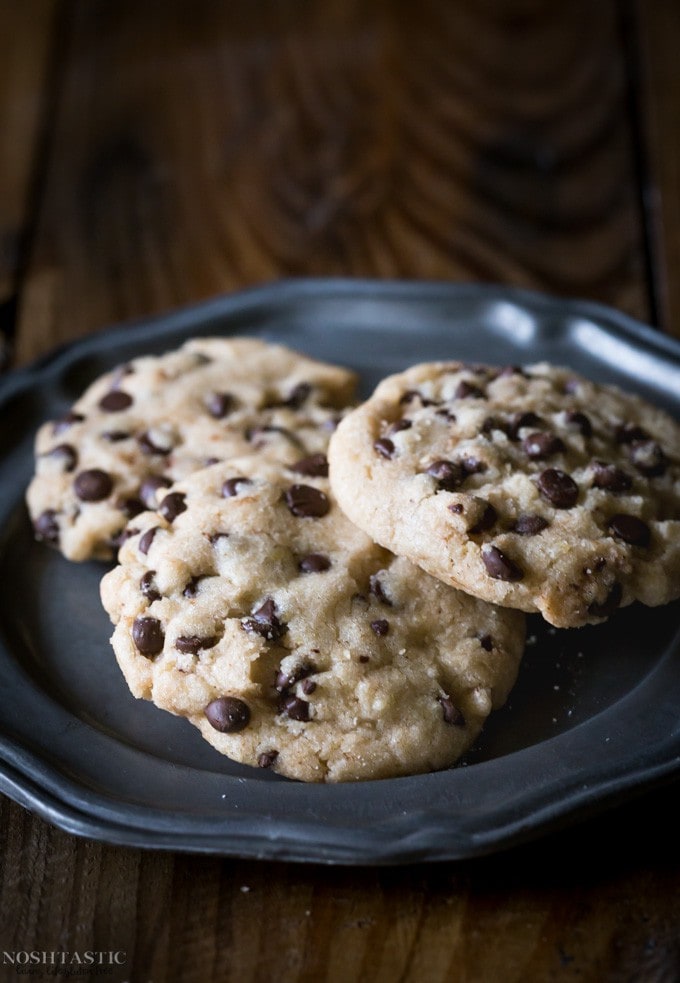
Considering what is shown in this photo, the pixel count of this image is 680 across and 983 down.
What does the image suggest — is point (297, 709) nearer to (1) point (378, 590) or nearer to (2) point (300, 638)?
(2) point (300, 638)

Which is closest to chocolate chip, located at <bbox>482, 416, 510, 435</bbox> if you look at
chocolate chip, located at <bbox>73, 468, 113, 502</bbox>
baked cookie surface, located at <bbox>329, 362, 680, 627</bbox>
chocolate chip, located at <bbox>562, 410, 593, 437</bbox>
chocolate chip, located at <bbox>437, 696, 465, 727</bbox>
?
baked cookie surface, located at <bbox>329, 362, 680, 627</bbox>

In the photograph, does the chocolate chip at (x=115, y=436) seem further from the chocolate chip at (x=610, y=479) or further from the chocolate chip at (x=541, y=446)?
the chocolate chip at (x=610, y=479)

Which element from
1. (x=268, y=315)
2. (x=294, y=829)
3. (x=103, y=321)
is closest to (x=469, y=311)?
(x=268, y=315)

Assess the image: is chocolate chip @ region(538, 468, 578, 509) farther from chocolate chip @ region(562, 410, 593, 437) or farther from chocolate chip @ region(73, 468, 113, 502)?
chocolate chip @ region(73, 468, 113, 502)

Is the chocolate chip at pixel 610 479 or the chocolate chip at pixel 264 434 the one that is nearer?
the chocolate chip at pixel 610 479

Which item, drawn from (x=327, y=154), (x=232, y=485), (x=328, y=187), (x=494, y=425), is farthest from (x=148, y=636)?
(x=327, y=154)

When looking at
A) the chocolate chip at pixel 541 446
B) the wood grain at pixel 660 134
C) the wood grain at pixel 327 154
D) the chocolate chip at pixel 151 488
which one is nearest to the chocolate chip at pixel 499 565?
the chocolate chip at pixel 541 446
